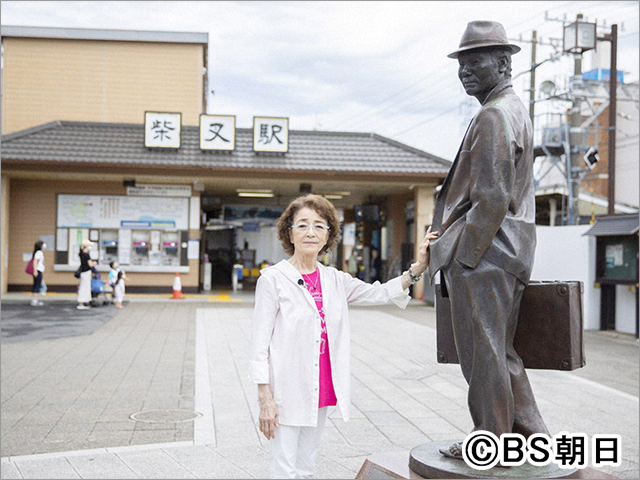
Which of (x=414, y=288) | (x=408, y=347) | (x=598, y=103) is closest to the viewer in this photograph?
(x=408, y=347)

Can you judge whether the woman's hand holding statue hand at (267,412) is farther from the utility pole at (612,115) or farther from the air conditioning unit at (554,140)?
the air conditioning unit at (554,140)

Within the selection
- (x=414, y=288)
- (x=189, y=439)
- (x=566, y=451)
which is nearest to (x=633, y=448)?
(x=566, y=451)

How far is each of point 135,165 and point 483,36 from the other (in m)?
18.1

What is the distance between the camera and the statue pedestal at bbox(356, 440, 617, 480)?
3.31 m

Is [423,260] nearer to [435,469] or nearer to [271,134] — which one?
[435,469]

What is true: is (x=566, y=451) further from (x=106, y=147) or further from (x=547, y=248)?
(x=106, y=147)

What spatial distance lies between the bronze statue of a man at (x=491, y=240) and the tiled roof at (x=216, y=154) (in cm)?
1734

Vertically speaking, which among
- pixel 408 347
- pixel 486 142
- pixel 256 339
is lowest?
pixel 408 347

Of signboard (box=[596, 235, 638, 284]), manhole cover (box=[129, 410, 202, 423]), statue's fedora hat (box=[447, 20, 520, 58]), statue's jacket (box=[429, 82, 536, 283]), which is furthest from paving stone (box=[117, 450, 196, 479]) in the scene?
signboard (box=[596, 235, 638, 284])

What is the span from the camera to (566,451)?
355cm

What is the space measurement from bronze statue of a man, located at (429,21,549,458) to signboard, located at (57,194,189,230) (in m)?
19.2

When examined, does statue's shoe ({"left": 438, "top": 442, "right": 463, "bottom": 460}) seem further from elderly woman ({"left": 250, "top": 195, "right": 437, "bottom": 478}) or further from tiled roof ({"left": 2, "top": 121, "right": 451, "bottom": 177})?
tiled roof ({"left": 2, "top": 121, "right": 451, "bottom": 177})

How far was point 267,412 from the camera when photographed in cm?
332

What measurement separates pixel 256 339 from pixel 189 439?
9.94ft
